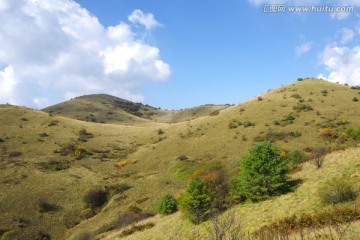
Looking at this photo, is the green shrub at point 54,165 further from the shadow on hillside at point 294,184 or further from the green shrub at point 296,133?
the green shrub at point 296,133

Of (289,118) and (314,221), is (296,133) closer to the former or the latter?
(289,118)

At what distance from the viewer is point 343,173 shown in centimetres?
2156

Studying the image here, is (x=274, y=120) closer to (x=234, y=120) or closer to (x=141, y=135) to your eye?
(x=234, y=120)

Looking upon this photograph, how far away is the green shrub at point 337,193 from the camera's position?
17797 mm

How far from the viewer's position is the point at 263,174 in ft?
77.2

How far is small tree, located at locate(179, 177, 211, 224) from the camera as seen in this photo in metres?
24.0

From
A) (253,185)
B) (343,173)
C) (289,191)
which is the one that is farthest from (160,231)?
(343,173)

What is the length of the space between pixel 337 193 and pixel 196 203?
1090 cm

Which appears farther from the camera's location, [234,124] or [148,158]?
[234,124]

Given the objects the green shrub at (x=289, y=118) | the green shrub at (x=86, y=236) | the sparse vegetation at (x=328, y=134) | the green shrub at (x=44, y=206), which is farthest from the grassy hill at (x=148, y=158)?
the green shrub at (x=86, y=236)

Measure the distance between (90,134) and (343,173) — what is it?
66184 millimetres

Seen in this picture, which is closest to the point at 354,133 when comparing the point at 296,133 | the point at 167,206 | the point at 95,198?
the point at 296,133

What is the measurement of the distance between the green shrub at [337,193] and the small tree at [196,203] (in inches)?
369

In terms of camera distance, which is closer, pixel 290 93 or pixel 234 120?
pixel 234 120
